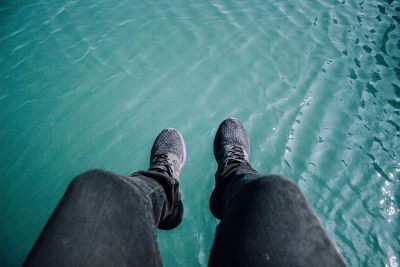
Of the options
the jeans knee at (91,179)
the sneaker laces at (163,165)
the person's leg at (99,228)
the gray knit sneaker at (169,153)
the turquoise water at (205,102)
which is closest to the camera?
the person's leg at (99,228)

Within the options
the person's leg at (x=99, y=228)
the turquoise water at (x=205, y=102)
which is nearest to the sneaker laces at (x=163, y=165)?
the turquoise water at (x=205, y=102)

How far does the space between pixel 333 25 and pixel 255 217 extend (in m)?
3.73

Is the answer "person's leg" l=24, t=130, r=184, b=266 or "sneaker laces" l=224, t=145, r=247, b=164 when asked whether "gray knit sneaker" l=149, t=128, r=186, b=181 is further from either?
"person's leg" l=24, t=130, r=184, b=266

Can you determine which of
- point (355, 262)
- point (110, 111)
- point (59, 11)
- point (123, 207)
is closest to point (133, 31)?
point (110, 111)

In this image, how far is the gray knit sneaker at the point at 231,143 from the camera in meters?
2.00

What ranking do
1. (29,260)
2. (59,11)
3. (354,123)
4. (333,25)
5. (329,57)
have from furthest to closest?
(59,11)
(333,25)
(329,57)
(354,123)
(29,260)

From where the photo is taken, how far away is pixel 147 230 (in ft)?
3.23

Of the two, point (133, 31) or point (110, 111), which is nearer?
point (110, 111)

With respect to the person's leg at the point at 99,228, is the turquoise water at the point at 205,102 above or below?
below

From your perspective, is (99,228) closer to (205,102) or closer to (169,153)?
(169,153)

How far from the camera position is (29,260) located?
77 cm

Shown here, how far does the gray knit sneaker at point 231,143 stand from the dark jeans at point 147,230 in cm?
92

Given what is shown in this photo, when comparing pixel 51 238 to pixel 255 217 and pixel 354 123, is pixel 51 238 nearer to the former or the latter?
pixel 255 217

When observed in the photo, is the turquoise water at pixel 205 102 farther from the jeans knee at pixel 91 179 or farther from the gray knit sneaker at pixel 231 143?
the jeans knee at pixel 91 179
